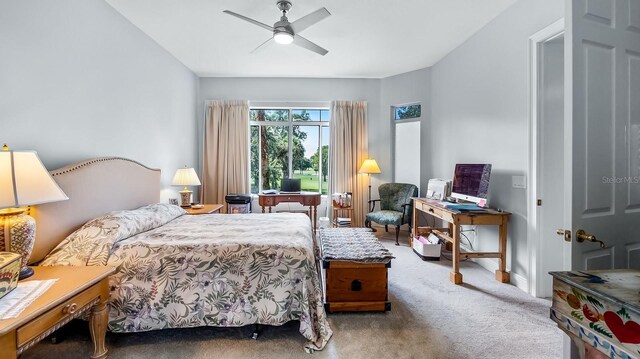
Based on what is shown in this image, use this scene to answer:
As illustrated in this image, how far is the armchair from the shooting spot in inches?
165

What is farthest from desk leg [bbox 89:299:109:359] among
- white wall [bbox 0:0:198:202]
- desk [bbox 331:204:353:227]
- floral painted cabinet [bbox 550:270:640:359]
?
desk [bbox 331:204:353:227]

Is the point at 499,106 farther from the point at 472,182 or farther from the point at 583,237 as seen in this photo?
the point at 583,237

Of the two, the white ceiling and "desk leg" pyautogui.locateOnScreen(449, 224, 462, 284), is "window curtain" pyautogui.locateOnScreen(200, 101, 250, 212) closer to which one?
the white ceiling

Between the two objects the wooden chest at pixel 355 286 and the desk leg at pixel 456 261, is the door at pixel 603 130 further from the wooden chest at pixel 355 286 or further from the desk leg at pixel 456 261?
the desk leg at pixel 456 261

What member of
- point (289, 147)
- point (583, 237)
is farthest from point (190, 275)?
point (289, 147)

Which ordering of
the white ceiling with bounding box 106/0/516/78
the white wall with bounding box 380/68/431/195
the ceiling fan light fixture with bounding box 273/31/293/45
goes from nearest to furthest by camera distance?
the ceiling fan light fixture with bounding box 273/31/293/45 → the white ceiling with bounding box 106/0/516/78 → the white wall with bounding box 380/68/431/195

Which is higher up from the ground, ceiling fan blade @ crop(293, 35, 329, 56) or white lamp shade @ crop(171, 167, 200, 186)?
ceiling fan blade @ crop(293, 35, 329, 56)

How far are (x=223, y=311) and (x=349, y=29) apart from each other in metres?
3.12

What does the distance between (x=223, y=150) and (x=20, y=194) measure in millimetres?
3548

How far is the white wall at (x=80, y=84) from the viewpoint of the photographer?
1.81m

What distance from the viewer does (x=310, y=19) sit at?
251 cm

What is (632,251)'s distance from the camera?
127cm

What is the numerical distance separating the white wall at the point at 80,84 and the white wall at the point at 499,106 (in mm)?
3953

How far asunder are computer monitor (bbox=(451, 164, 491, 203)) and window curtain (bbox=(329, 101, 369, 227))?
1.83 metres
